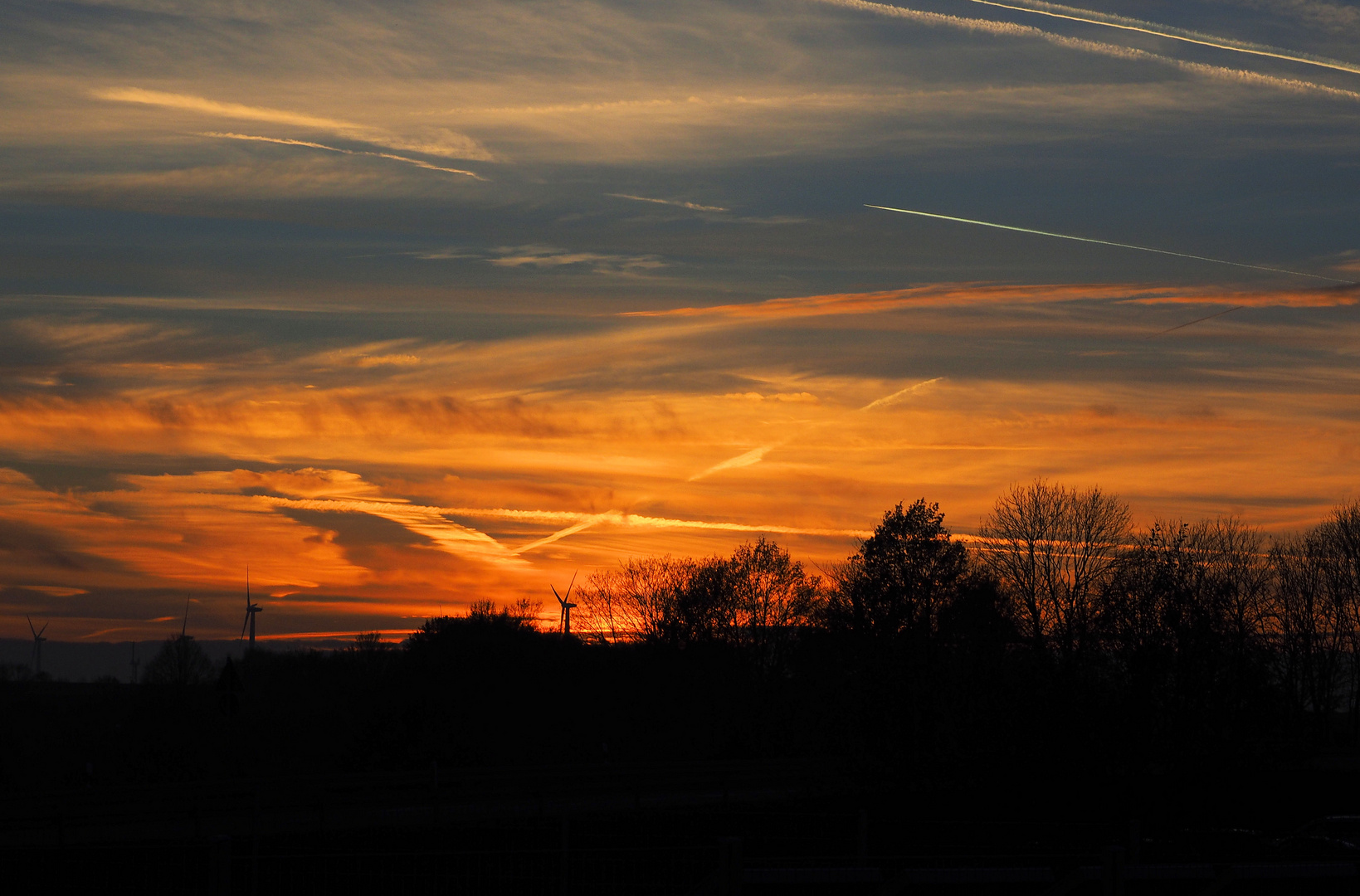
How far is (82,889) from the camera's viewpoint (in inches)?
457

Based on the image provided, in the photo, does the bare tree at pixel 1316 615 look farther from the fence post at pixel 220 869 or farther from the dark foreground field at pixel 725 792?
the fence post at pixel 220 869

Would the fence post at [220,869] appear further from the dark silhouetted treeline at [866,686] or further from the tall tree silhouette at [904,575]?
the tall tree silhouette at [904,575]

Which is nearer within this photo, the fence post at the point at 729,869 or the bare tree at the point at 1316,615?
the fence post at the point at 729,869

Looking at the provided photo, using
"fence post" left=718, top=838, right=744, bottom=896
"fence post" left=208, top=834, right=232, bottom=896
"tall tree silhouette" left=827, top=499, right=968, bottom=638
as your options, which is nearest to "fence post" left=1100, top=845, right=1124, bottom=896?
"fence post" left=718, top=838, right=744, bottom=896

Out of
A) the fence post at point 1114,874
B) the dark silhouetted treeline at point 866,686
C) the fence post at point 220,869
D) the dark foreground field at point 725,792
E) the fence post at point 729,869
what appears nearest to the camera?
the fence post at point 729,869

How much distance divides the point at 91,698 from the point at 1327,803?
125183mm

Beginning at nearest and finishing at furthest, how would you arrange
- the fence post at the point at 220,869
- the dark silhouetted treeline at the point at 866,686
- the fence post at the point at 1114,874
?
1. the fence post at the point at 220,869
2. the fence post at the point at 1114,874
3. the dark silhouetted treeline at the point at 866,686

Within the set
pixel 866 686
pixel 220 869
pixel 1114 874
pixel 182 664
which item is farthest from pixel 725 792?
pixel 182 664

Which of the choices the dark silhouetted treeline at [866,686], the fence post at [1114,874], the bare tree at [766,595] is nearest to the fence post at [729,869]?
the fence post at [1114,874]

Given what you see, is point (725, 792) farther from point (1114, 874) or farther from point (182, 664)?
point (182, 664)

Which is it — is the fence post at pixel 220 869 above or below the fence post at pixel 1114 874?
above

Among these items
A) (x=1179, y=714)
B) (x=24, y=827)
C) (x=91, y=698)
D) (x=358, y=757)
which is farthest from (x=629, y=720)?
(x=91, y=698)

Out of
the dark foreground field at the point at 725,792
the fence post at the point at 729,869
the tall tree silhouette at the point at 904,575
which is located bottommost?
the dark foreground field at the point at 725,792

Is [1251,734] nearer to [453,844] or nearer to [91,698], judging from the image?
[453,844]
